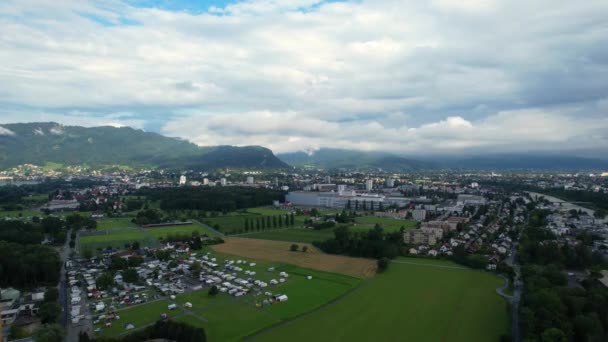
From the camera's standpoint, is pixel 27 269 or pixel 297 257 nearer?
pixel 27 269

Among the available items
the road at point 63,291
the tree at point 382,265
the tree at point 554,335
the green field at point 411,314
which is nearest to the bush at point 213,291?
the green field at point 411,314

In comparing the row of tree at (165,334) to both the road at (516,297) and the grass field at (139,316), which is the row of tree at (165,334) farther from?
the road at (516,297)

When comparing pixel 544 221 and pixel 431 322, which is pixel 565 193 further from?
pixel 431 322

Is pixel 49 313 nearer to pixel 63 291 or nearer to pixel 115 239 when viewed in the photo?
pixel 63 291

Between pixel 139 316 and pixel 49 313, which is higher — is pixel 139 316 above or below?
below

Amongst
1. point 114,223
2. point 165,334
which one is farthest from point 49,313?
point 114,223

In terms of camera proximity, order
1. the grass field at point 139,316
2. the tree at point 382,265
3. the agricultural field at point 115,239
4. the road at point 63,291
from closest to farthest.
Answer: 1. the grass field at point 139,316
2. the road at point 63,291
3. the tree at point 382,265
4. the agricultural field at point 115,239
